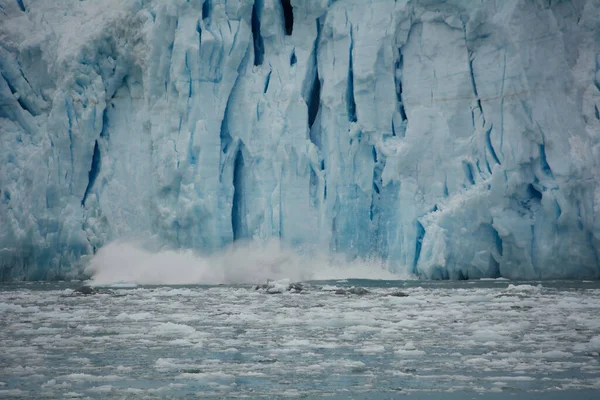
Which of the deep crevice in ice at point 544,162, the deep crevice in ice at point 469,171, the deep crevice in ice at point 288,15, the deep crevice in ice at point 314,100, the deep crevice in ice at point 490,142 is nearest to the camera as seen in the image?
the deep crevice in ice at point 544,162

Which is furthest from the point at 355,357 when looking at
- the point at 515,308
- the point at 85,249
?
the point at 85,249

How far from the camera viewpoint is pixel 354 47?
19141mm

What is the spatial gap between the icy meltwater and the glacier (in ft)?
13.1

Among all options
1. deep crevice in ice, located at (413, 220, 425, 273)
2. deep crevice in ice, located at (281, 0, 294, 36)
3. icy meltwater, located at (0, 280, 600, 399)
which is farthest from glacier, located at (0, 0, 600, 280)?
icy meltwater, located at (0, 280, 600, 399)

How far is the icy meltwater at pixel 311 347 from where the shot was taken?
588cm

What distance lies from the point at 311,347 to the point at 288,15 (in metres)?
14.7

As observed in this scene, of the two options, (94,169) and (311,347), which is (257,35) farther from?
(311,347)

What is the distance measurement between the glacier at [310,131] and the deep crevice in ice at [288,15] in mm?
155

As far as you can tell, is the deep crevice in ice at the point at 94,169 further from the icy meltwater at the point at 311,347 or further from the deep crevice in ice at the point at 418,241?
the deep crevice in ice at the point at 418,241

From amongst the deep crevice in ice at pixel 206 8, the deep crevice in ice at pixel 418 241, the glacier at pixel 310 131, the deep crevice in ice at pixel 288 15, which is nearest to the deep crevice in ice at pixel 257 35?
the glacier at pixel 310 131

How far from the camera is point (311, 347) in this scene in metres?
7.84

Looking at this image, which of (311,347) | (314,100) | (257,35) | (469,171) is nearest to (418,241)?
(469,171)

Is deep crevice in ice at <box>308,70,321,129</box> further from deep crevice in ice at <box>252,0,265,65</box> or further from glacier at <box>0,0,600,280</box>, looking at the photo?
deep crevice in ice at <box>252,0,265,65</box>

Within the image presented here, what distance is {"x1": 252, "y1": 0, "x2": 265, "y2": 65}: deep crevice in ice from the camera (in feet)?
66.9
